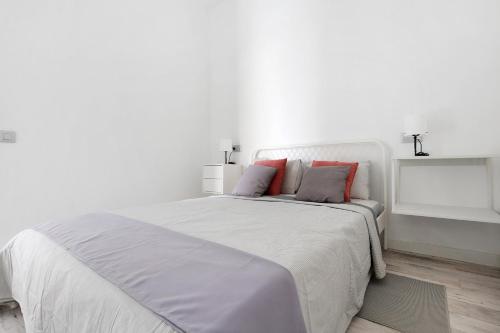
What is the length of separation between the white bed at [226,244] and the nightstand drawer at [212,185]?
4.56 feet

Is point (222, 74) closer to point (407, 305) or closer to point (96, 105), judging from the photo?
point (96, 105)

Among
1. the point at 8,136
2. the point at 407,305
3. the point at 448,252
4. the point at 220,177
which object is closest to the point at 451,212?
the point at 448,252

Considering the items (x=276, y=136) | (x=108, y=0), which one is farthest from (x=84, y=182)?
(x=276, y=136)

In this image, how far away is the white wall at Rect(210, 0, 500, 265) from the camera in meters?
1.95

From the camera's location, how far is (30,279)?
1.04 m

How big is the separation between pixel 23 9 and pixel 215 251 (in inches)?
112

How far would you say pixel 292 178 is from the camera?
2.55 metres

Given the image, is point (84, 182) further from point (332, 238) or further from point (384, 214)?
point (384, 214)

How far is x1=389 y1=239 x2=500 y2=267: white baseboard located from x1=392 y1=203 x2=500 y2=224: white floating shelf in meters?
0.37

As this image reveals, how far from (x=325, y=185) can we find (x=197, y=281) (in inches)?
62.6

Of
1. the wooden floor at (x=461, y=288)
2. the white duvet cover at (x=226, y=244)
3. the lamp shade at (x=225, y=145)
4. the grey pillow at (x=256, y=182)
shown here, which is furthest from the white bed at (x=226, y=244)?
the lamp shade at (x=225, y=145)

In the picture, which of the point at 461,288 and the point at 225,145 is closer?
the point at 461,288

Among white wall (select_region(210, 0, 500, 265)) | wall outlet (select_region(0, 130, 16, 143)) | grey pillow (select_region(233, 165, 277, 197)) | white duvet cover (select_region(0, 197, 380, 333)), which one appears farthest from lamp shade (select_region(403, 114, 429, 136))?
wall outlet (select_region(0, 130, 16, 143))

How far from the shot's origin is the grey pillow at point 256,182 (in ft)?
7.84
